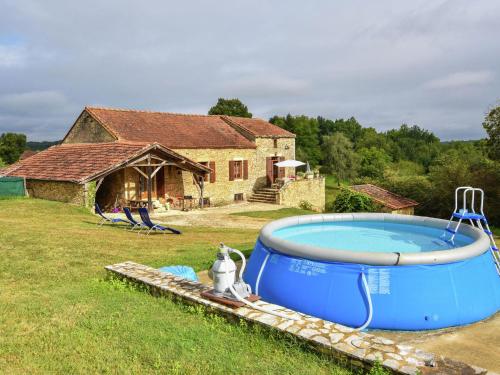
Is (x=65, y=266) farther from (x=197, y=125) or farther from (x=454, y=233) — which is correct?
(x=197, y=125)

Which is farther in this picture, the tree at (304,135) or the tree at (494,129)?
the tree at (304,135)

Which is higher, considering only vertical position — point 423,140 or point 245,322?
point 423,140

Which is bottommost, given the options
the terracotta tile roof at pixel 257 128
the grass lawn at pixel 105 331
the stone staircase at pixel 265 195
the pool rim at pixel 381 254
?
the grass lawn at pixel 105 331

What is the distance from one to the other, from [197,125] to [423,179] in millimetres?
17096

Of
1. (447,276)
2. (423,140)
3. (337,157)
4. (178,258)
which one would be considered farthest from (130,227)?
(423,140)

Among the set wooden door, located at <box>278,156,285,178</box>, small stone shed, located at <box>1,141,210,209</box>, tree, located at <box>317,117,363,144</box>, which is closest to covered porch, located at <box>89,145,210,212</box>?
small stone shed, located at <box>1,141,210,209</box>

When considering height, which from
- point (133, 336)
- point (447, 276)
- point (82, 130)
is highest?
point (82, 130)

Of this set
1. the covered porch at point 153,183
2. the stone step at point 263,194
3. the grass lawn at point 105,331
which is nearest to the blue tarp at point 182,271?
the grass lawn at point 105,331

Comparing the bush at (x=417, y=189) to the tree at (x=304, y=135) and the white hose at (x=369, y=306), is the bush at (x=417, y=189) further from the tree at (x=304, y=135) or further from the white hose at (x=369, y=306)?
the tree at (x=304, y=135)

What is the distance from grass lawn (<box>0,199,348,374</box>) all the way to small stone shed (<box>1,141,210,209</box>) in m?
9.62

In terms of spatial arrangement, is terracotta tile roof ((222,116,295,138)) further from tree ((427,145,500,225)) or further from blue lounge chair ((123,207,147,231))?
blue lounge chair ((123,207,147,231))

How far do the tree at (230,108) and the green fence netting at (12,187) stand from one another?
34.4 meters

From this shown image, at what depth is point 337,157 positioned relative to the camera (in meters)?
60.3

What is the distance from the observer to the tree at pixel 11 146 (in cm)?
6962
